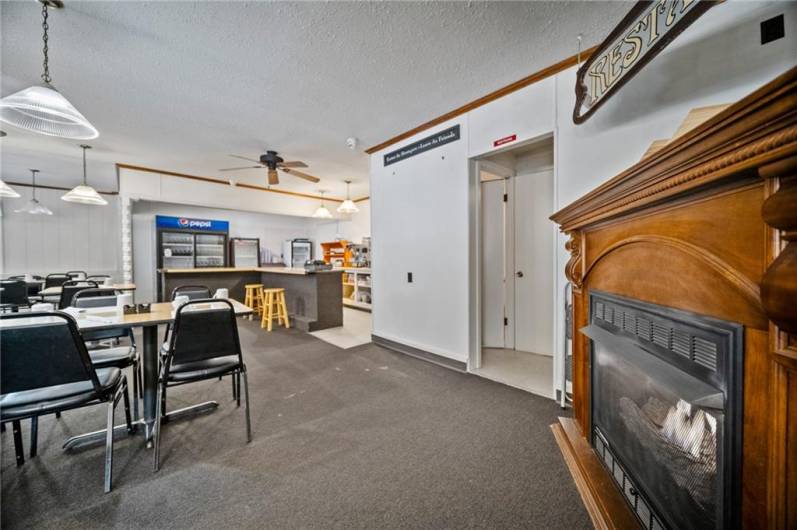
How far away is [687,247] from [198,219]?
820cm

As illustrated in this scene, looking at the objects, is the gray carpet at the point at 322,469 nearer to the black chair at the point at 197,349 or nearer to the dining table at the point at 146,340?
the dining table at the point at 146,340

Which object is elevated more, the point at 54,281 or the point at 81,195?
the point at 81,195

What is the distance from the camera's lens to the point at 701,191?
81 cm

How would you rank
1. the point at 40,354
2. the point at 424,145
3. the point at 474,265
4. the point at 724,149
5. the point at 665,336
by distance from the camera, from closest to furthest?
1. the point at 724,149
2. the point at 665,336
3. the point at 40,354
4. the point at 474,265
5. the point at 424,145

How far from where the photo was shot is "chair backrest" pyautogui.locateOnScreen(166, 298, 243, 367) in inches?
68.1

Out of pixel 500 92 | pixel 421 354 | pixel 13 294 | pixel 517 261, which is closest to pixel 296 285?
pixel 421 354

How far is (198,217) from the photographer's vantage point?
727 centimetres

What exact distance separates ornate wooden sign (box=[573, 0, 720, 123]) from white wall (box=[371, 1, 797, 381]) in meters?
0.32

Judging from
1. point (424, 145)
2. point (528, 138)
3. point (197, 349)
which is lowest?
point (197, 349)

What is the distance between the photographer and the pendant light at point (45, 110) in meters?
1.59

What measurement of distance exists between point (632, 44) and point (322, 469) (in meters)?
2.76

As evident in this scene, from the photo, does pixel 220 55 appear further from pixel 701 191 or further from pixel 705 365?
pixel 705 365

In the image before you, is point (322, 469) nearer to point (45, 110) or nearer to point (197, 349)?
point (197, 349)

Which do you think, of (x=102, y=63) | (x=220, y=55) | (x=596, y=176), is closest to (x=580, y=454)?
(x=596, y=176)
